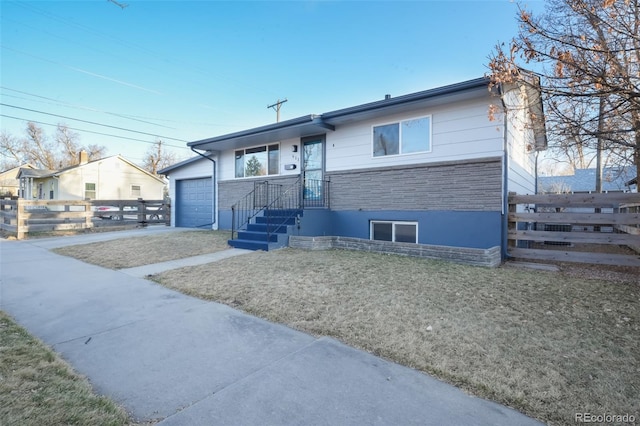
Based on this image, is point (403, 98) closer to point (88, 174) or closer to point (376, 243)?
point (376, 243)

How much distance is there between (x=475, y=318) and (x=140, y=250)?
799 cm

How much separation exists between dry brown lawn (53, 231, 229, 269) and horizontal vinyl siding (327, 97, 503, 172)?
484cm

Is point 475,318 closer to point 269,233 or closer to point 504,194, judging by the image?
point 504,194

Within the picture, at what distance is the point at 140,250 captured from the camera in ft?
27.2

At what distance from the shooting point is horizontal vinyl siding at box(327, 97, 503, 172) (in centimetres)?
727

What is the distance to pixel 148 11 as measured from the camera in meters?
13.8

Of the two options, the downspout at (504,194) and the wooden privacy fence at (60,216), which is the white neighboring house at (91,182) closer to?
the wooden privacy fence at (60,216)

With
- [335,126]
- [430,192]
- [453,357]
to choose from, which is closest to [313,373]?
[453,357]

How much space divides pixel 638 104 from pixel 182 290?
646 cm

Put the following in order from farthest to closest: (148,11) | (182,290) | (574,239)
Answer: (148,11) < (574,239) < (182,290)

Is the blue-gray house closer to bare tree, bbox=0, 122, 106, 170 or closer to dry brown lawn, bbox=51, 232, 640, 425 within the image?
dry brown lawn, bbox=51, 232, 640, 425

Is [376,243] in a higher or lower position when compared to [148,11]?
lower

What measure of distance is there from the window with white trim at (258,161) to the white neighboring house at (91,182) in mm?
21378

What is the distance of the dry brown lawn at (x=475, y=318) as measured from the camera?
240 cm
